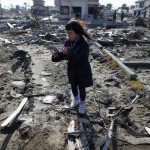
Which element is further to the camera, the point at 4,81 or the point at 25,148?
the point at 4,81

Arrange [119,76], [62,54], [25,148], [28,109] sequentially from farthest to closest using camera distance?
[119,76]
[28,109]
[62,54]
[25,148]

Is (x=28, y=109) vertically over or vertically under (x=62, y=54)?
under

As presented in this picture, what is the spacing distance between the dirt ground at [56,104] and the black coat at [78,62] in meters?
0.92

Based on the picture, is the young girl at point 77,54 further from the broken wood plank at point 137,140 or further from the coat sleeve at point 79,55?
the broken wood plank at point 137,140

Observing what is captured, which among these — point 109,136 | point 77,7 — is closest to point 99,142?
point 109,136

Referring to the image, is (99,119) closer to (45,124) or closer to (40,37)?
(45,124)

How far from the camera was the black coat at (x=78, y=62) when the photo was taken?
197 inches

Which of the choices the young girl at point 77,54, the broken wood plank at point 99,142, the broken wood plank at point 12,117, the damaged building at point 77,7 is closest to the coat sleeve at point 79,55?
the young girl at point 77,54

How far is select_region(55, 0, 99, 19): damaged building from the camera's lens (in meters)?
52.2

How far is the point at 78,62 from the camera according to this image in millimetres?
5137

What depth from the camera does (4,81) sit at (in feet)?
28.1

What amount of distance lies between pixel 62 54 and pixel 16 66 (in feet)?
19.2

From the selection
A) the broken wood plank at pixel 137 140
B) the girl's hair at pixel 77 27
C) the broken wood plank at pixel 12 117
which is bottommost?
the broken wood plank at pixel 137 140

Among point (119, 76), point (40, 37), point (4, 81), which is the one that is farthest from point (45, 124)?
point (40, 37)
